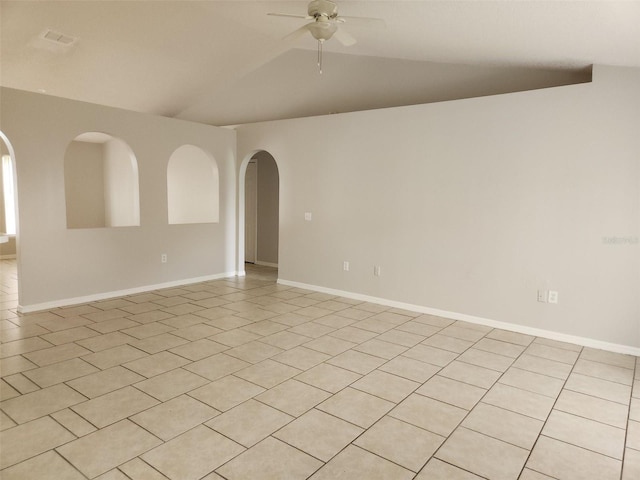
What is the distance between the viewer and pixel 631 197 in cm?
359

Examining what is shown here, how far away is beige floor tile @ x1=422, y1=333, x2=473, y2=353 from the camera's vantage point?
3.69m

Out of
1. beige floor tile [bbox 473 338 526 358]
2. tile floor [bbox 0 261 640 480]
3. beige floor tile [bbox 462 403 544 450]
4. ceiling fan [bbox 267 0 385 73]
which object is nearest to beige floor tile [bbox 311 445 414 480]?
tile floor [bbox 0 261 640 480]

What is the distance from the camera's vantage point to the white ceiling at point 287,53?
3113 mm

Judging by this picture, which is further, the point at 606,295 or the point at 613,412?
the point at 606,295

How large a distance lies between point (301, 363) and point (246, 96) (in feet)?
16.1

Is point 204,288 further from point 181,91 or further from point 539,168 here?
point 539,168

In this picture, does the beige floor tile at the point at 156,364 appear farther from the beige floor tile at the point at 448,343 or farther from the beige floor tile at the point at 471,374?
the beige floor tile at the point at 448,343

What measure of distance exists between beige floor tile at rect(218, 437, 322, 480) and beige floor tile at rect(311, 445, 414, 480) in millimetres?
72

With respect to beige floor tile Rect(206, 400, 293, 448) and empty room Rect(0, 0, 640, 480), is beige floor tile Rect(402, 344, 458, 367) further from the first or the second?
beige floor tile Rect(206, 400, 293, 448)

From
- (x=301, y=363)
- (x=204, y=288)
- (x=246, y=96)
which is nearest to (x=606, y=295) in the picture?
(x=301, y=363)

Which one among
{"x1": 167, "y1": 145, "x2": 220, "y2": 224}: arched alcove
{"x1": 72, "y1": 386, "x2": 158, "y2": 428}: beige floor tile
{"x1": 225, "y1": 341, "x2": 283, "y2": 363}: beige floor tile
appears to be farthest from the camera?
{"x1": 167, "y1": 145, "x2": 220, "y2": 224}: arched alcove

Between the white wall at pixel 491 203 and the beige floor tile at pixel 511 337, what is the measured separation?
5.7 inches

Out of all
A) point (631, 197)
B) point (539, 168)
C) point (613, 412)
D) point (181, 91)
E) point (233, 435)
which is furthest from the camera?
point (181, 91)

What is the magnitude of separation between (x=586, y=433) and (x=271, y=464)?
189 centimetres
